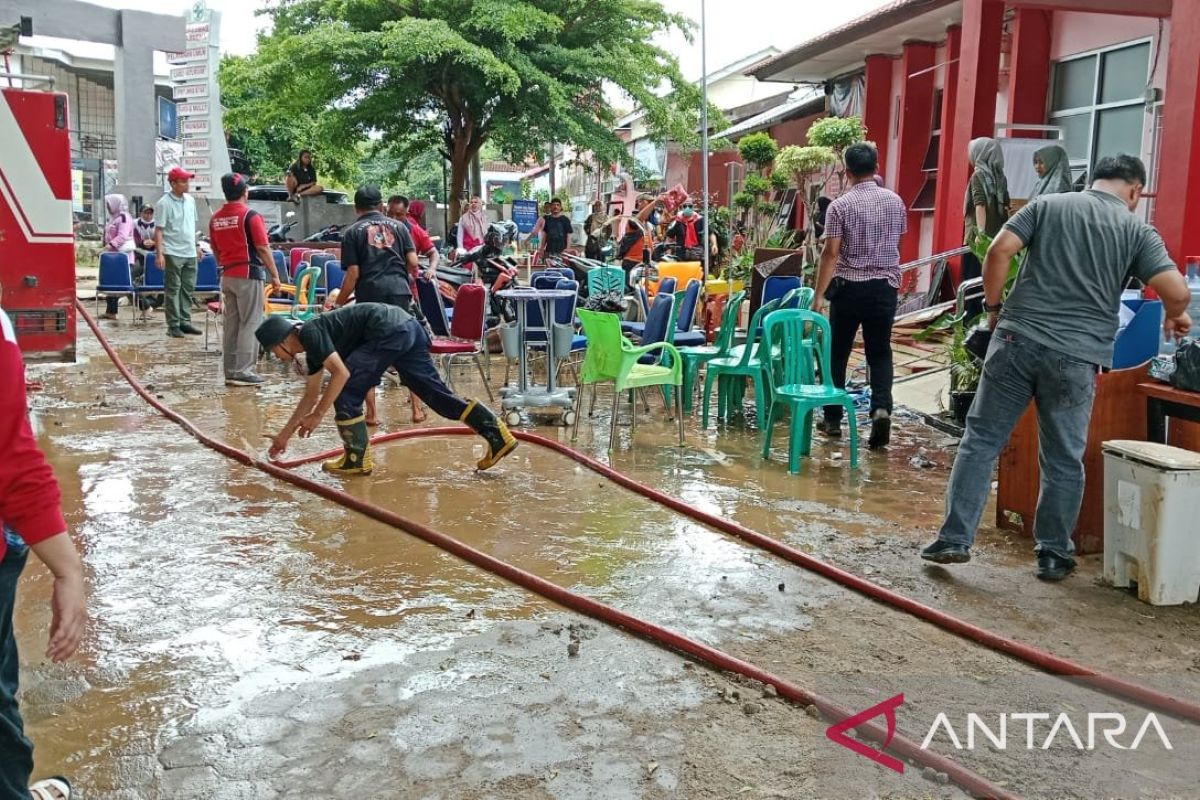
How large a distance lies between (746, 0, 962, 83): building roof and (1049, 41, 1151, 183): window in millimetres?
1713

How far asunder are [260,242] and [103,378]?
237cm

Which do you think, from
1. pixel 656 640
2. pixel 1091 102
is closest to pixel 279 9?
pixel 1091 102

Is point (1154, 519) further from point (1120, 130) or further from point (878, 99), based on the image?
point (878, 99)

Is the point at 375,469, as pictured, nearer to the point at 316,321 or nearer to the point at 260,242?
the point at 316,321

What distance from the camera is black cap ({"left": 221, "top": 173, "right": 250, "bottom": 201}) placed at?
8.39 meters

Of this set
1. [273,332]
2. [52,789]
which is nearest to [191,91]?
[273,332]

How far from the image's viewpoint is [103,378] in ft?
32.2

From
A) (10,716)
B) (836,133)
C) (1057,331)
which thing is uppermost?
(836,133)

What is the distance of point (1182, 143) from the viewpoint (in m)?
7.84

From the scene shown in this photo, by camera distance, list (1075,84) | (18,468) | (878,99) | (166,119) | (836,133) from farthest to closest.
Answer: (166,119) → (878,99) → (836,133) → (1075,84) → (18,468)

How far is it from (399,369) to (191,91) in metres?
15.1

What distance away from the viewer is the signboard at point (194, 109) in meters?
18.7

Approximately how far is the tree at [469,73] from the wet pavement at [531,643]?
44.5ft

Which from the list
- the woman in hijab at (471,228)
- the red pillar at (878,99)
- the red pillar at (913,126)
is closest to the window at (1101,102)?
the red pillar at (913,126)
